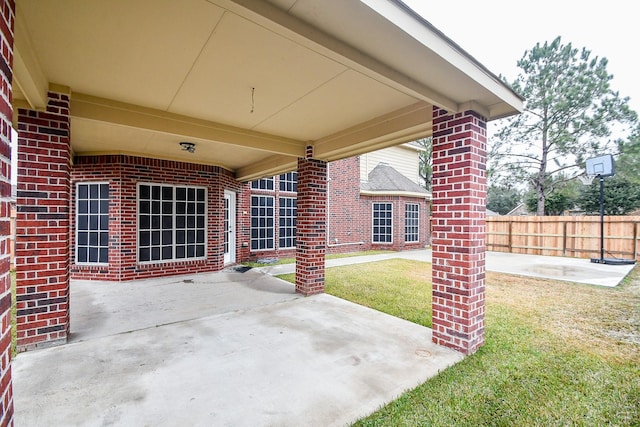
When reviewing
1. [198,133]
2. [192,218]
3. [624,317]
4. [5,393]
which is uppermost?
[198,133]

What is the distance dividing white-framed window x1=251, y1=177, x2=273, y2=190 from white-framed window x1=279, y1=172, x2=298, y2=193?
0.49m

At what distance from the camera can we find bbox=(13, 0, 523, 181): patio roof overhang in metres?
2.02

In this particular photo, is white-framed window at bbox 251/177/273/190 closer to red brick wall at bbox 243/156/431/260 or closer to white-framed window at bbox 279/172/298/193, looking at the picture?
white-framed window at bbox 279/172/298/193

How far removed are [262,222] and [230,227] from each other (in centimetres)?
141

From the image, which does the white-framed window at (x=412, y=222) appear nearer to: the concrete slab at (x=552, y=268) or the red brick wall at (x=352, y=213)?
the red brick wall at (x=352, y=213)

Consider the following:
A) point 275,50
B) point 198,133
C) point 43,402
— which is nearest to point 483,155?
point 275,50

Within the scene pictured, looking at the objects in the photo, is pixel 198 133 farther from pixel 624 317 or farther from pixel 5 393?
pixel 624 317

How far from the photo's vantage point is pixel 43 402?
2.34 meters

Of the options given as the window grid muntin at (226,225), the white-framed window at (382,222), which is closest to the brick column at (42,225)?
the window grid muntin at (226,225)

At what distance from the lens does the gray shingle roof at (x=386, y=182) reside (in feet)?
43.9

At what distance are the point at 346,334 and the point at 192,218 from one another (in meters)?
5.52

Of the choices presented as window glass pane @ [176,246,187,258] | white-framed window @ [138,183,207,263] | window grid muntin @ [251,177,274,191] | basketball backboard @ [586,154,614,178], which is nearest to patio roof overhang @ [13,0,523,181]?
white-framed window @ [138,183,207,263]

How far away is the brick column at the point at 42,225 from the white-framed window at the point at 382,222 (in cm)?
1142

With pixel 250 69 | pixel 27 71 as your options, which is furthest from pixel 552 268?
pixel 27 71
